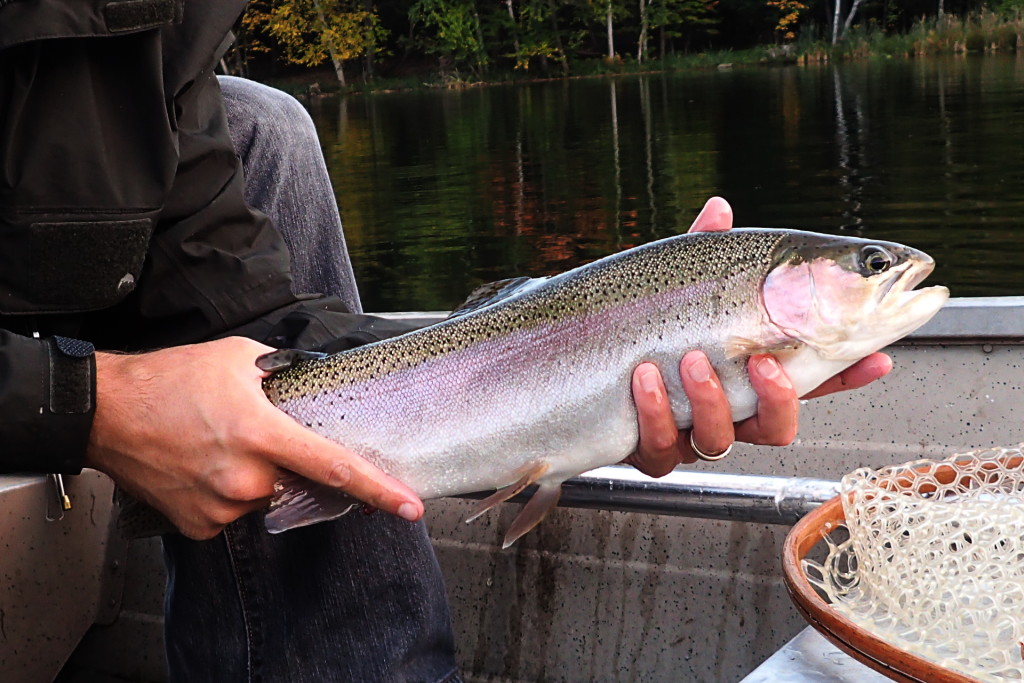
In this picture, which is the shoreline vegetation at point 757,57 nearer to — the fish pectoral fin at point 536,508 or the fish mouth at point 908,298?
the fish mouth at point 908,298

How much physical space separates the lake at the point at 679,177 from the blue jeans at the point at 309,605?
6.94 meters

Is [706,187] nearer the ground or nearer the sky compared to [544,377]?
Answer: nearer the ground

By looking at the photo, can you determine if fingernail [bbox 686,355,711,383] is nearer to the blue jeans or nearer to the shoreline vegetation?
the blue jeans

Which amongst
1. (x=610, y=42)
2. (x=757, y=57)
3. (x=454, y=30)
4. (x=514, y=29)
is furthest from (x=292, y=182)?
(x=514, y=29)

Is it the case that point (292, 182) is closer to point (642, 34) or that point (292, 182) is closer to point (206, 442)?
point (206, 442)

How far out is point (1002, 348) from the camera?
9.87 ft

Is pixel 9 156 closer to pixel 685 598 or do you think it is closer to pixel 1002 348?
pixel 685 598

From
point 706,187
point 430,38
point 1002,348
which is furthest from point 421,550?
point 430,38

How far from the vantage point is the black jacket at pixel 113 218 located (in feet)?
6.04

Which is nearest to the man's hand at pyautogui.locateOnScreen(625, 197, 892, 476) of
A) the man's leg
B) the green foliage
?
the man's leg

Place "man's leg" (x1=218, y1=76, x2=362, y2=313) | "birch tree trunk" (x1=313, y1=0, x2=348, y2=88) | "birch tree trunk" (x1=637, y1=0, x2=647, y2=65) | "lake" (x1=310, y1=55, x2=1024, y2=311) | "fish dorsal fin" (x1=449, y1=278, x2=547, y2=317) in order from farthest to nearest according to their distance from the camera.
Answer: "birch tree trunk" (x1=313, y1=0, x2=348, y2=88) → "birch tree trunk" (x1=637, y1=0, x2=647, y2=65) → "lake" (x1=310, y1=55, x2=1024, y2=311) → "man's leg" (x1=218, y1=76, x2=362, y2=313) → "fish dorsal fin" (x1=449, y1=278, x2=547, y2=317)

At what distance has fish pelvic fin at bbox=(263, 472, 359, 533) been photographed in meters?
1.86

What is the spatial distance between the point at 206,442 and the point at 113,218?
465mm

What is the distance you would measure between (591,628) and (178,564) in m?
1.23
